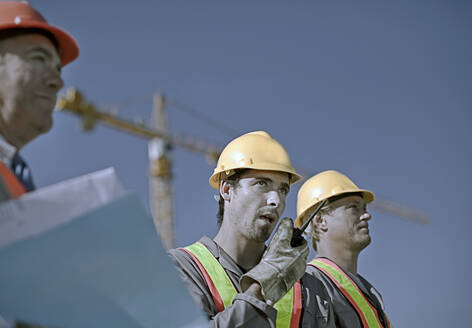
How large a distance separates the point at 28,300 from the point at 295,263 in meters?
2.22

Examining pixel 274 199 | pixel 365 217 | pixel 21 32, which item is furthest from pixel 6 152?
pixel 365 217

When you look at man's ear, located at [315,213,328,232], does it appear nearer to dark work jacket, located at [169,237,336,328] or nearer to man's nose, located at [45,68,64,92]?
dark work jacket, located at [169,237,336,328]

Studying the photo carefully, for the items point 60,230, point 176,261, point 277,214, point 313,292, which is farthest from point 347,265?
point 60,230

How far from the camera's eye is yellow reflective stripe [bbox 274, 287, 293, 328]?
3.99 metres

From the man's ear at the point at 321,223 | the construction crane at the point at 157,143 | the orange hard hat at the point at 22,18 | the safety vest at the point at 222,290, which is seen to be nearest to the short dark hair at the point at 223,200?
the safety vest at the point at 222,290

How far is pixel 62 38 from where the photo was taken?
2.54 meters

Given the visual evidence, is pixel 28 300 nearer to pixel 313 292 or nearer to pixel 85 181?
pixel 85 181

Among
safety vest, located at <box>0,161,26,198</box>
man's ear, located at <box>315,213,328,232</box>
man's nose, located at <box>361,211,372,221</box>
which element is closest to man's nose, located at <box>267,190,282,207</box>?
man's ear, located at <box>315,213,328,232</box>

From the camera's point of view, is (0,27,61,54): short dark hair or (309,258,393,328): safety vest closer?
(0,27,61,54): short dark hair

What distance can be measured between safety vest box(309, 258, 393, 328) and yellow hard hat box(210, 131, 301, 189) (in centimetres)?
117

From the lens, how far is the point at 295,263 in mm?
3684

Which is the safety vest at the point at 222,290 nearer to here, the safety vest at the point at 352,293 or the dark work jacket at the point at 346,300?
the dark work jacket at the point at 346,300

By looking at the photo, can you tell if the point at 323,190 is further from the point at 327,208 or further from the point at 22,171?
the point at 22,171

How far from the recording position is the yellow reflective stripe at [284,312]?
13.1 ft
